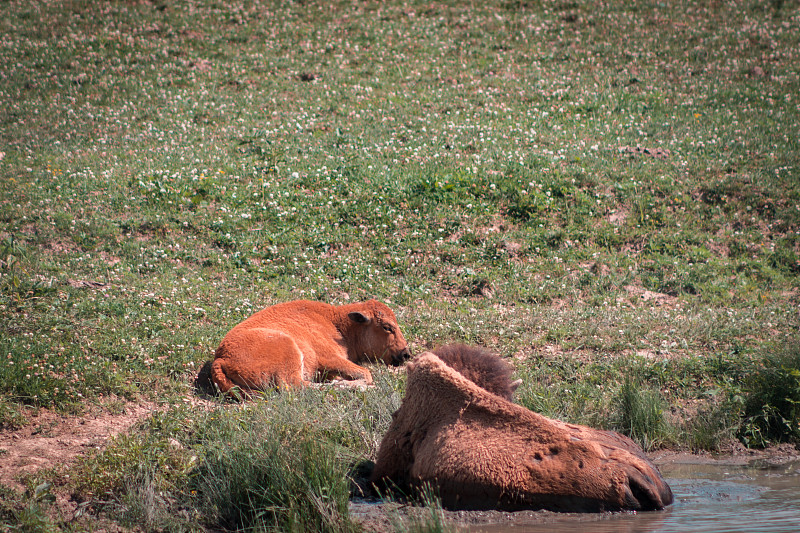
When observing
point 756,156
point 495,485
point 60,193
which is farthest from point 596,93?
point 495,485

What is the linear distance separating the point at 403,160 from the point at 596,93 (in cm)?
716

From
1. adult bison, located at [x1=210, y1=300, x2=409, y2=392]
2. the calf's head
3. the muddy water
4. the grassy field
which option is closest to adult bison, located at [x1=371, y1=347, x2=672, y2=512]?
the muddy water

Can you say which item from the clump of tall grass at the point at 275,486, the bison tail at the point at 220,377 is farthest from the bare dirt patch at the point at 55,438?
the clump of tall grass at the point at 275,486

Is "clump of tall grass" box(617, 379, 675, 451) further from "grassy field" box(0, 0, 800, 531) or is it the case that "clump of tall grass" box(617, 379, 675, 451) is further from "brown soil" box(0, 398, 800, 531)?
"brown soil" box(0, 398, 800, 531)

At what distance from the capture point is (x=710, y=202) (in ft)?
48.9

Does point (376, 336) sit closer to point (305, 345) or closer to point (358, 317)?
point (358, 317)

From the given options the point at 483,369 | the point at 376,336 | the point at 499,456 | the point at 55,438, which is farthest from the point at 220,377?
the point at 499,456

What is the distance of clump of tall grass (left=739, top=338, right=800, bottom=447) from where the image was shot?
746 centimetres

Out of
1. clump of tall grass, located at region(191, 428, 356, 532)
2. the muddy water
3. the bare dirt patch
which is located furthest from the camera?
the bare dirt patch

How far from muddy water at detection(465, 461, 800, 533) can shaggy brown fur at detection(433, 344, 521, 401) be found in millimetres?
1024

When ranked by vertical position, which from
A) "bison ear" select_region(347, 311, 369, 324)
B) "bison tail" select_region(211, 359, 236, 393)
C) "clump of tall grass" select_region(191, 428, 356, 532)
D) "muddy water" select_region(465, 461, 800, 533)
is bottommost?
"muddy water" select_region(465, 461, 800, 533)

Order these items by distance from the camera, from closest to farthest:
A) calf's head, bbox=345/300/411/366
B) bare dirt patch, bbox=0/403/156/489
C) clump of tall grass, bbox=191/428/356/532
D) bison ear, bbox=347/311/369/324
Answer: clump of tall grass, bbox=191/428/356/532
bare dirt patch, bbox=0/403/156/489
bison ear, bbox=347/311/369/324
calf's head, bbox=345/300/411/366

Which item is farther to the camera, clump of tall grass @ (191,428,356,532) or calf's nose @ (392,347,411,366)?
calf's nose @ (392,347,411,366)

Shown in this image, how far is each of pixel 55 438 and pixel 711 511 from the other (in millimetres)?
5749
